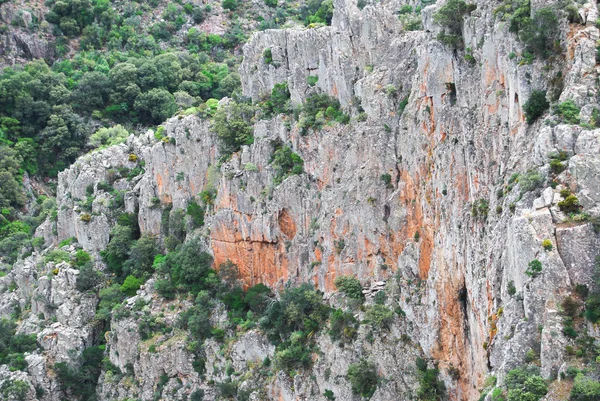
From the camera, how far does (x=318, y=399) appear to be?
73.9 metres

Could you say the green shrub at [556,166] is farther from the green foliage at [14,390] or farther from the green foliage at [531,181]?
the green foliage at [14,390]

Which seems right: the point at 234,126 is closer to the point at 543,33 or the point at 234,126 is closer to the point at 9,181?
the point at 543,33

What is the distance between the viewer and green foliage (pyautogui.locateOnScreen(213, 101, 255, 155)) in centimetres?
8781

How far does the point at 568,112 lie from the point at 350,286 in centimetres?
2780

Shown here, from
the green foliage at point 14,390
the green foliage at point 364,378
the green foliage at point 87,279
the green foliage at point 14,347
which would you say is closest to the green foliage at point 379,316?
the green foliage at point 364,378

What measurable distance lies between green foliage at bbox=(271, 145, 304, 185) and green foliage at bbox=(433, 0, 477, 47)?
64.2 ft

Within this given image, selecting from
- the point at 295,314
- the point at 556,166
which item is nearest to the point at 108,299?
the point at 295,314

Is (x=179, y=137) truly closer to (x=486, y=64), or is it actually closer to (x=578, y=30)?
(x=486, y=64)

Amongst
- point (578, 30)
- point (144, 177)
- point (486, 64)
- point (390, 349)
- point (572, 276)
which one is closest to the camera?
point (572, 276)

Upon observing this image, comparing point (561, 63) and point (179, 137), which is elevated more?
point (561, 63)

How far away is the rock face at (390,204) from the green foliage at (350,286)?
0.90m

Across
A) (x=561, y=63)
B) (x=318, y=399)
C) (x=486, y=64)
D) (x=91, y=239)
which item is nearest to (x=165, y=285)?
(x=91, y=239)

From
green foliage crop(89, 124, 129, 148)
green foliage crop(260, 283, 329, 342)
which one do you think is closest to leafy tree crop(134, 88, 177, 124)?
green foliage crop(89, 124, 129, 148)

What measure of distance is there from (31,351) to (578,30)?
6022 cm
